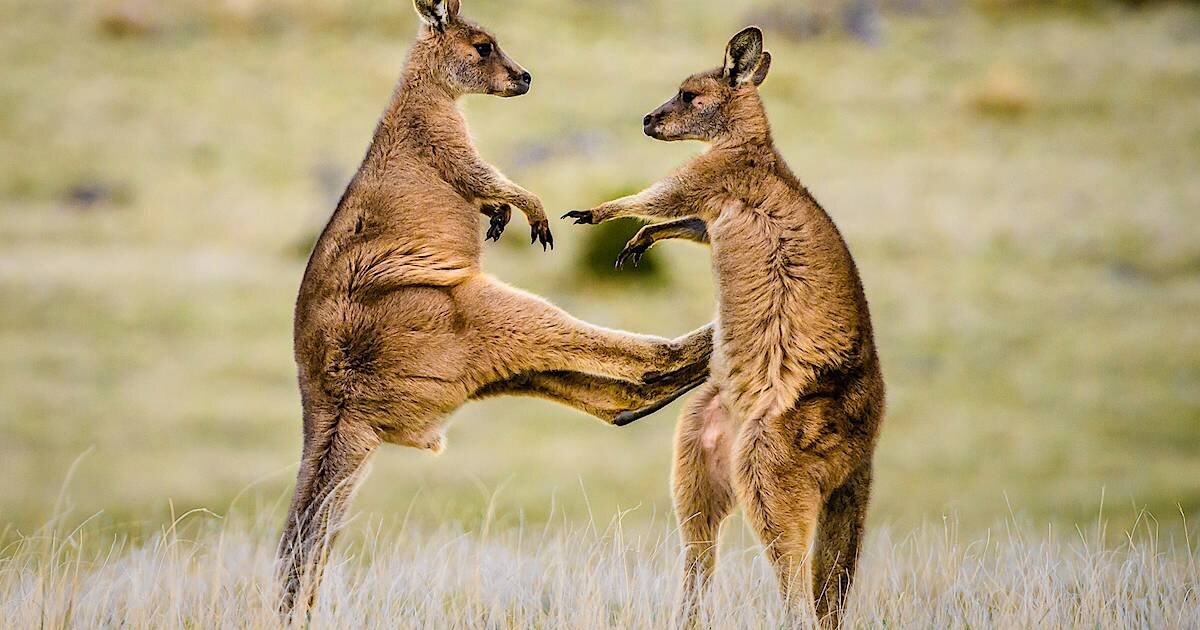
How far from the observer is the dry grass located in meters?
5.08

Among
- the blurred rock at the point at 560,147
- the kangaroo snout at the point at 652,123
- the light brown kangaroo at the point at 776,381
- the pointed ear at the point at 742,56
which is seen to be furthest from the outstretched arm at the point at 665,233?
the blurred rock at the point at 560,147

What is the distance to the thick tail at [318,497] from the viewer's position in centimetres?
515

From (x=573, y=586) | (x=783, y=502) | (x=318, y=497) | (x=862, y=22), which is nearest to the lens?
(x=783, y=502)

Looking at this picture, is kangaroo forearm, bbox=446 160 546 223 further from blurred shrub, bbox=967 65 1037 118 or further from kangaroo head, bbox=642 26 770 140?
blurred shrub, bbox=967 65 1037 118

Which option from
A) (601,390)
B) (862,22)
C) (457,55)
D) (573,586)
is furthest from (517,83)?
(862,22)

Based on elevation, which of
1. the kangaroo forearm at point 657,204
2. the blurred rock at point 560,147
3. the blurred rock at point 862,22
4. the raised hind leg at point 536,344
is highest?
the blurred rock at point 862,22

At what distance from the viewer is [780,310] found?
5.18 metres

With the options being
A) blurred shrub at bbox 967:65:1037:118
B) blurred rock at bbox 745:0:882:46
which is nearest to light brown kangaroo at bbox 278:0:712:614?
blurred shrub at bbox 967:65:1037:118

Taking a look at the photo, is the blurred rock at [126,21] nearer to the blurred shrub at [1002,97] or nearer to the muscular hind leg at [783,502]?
the blurred shrub at [1002,97]

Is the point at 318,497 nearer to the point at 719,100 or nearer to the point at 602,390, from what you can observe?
the point at 602,390

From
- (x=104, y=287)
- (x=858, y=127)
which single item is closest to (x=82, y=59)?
(x=104, y=287)

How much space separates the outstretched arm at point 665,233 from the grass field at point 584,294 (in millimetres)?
1124

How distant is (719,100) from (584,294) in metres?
15.3

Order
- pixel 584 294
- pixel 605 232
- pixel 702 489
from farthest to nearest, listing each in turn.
→ pixel 605 232, pixel 584 294, pixel 702 489
